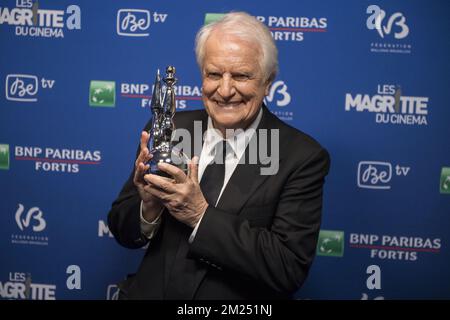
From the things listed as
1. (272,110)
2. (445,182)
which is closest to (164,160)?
(272,110)

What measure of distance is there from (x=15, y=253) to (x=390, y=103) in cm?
178

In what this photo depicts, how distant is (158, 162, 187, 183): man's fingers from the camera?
129 centimetres

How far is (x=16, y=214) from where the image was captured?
254 cm

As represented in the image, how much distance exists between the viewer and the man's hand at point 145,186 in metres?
1.34

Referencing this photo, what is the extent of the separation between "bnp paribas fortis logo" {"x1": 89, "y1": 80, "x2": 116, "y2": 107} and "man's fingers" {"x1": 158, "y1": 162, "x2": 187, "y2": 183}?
120cm

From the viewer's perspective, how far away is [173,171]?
1293mm

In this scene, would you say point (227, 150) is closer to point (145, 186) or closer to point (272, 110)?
point (145, 186)

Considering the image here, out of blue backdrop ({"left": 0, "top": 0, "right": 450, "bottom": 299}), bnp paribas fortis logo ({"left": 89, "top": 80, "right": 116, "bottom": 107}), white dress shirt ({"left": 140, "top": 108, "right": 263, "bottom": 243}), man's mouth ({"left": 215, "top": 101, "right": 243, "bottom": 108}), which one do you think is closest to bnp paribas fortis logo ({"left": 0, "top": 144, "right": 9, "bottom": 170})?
blue backdrop ({"left": 0, "top": 0, "right": 450, "bottom": 299})

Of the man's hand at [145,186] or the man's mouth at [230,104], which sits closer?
the man's hand at [145,186]

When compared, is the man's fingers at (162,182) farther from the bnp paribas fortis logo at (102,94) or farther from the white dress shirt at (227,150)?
the bnp paribas fortis logo at (102,94)

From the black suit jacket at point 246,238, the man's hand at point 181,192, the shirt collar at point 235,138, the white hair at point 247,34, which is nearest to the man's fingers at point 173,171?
the man's hand at point 181,192

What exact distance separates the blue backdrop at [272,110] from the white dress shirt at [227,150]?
0.83 m

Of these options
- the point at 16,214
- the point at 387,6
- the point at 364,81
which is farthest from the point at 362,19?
the point at 16,214

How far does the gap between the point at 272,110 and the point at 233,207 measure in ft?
3.21
